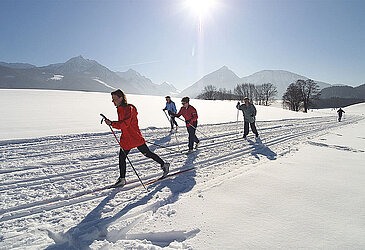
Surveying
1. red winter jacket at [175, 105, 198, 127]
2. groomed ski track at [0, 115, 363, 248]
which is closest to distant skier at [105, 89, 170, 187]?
groomed ski track at [0, 115, 363, 248]

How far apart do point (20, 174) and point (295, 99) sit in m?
56.2

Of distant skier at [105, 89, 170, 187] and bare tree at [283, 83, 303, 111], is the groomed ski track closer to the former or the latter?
distant skier at [105, 89, 170, 187]

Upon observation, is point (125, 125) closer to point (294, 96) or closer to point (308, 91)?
point (308, 91)

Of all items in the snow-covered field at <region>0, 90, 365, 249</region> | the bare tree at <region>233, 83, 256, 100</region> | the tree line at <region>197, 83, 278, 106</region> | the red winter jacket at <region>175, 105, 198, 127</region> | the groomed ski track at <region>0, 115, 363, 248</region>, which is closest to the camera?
the snow-covered field at <region>0, 90, 365, 249</region>

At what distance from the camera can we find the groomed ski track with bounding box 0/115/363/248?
2.49 meters

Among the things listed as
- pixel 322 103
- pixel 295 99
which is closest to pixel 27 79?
pixel 295 99

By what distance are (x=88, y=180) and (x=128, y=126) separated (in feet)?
5.35

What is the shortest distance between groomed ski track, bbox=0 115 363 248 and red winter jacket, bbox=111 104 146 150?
2.94 ft

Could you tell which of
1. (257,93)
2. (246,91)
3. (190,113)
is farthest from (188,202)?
(246,91)

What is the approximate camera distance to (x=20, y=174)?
3898 millimetres

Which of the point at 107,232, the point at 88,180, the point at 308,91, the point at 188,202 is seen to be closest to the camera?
the point at 107,232

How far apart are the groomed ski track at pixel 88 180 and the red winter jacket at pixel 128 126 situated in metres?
0.90

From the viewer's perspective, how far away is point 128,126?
128 inches

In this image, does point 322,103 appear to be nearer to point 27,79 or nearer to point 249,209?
point 249,209
